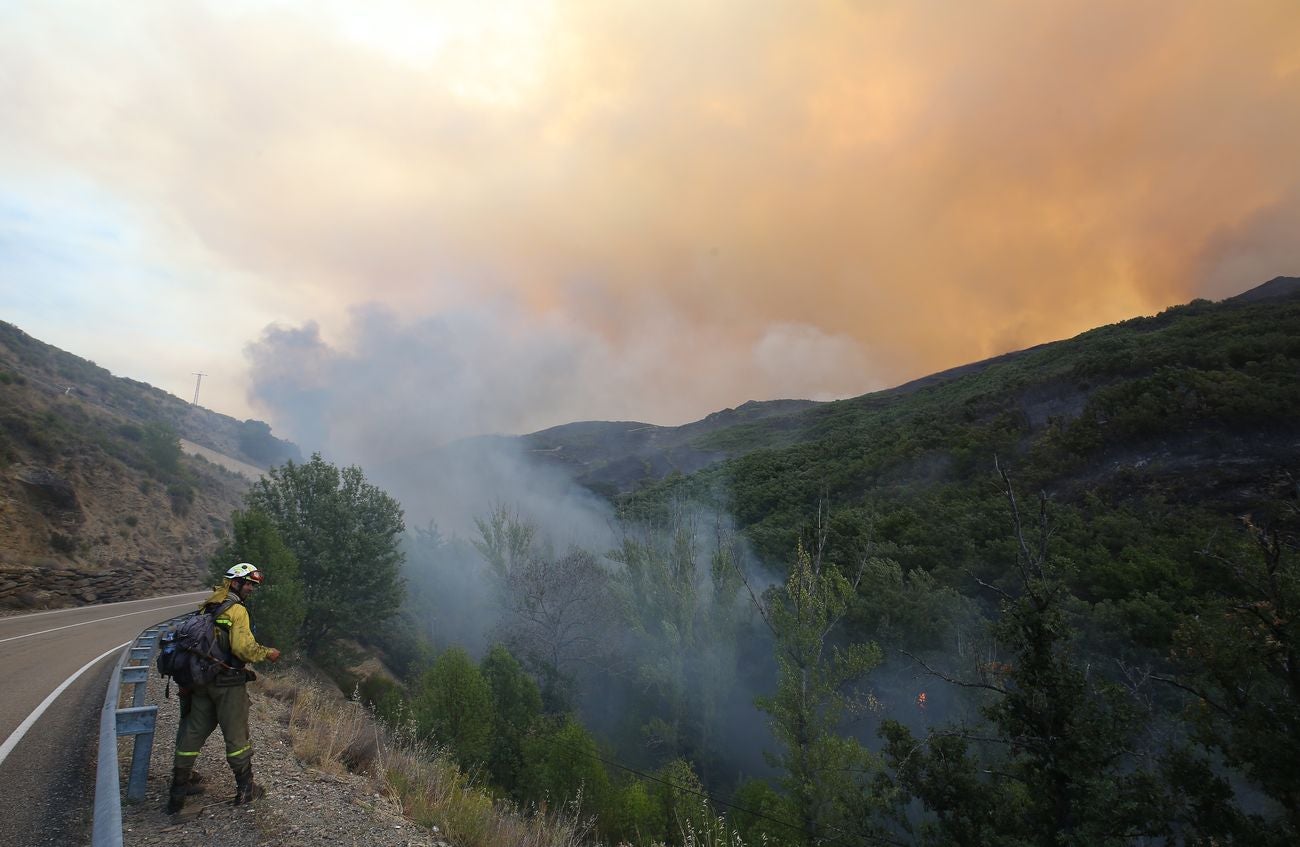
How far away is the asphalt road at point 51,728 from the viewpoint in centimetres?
520

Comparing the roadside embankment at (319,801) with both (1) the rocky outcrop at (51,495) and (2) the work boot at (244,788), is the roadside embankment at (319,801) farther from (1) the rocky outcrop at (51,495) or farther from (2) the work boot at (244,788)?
(1) the rocky outcrop at (51,495)

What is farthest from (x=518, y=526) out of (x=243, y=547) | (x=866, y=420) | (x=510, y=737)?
(x=866, y=420)

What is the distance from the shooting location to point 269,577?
19.7 m

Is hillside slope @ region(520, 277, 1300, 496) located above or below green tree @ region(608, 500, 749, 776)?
above

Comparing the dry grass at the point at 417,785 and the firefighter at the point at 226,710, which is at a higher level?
the firefighter at the point at 226,710

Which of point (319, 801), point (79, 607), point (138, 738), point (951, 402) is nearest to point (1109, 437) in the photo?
point (951, 402)

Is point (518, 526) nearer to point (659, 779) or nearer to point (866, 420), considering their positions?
point (659, 779)

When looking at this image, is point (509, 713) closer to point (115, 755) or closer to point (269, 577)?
point (269, 577)

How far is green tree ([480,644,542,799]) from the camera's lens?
71.9 feet

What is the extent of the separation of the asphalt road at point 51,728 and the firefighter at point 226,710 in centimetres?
70

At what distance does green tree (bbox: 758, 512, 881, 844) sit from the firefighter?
12.7 meters

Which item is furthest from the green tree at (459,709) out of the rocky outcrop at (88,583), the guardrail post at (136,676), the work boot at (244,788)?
the work boot at (244,788)

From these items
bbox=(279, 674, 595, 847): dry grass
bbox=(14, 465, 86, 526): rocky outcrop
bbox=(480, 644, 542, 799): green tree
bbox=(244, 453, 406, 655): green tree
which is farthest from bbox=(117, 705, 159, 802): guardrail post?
bbox=(14, 465, 86, 526): rocky outcrop

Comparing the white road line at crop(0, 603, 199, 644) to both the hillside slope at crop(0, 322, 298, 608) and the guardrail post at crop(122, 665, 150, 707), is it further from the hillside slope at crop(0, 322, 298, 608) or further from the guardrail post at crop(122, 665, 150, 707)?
→ the guardrail post at crop(122, 665, 150, 707)
